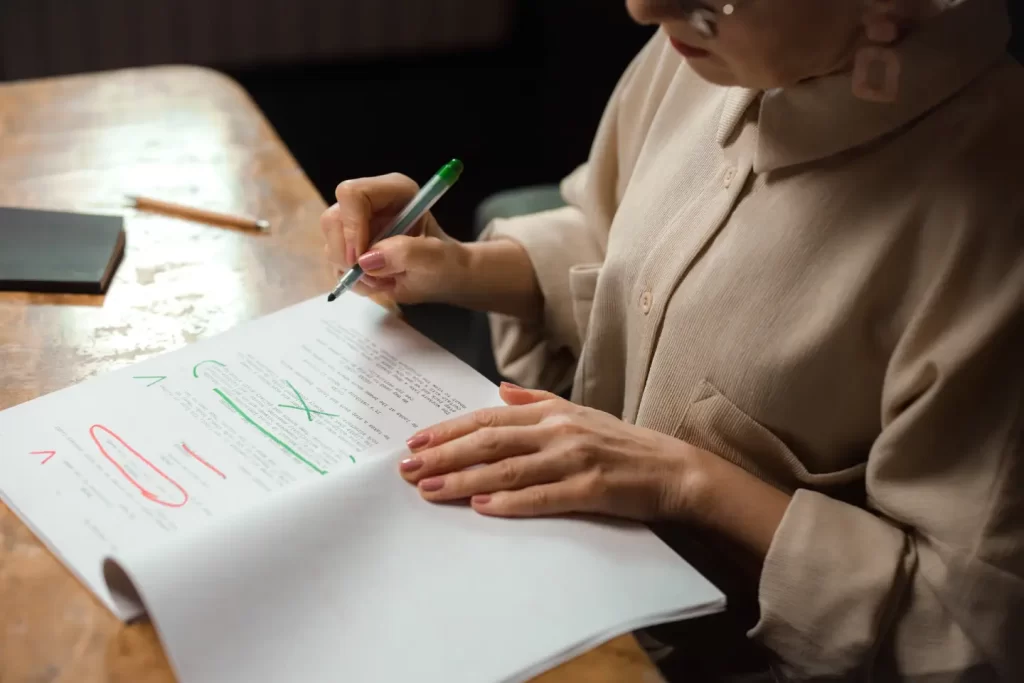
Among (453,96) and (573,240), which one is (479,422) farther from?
(453,96)

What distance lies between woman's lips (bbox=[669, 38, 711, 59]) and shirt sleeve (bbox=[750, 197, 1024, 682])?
7.4 inches

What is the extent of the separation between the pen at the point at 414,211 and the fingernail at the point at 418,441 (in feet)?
0.63

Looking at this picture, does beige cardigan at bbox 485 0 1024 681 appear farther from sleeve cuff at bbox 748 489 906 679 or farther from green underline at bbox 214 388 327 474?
green underline at bbox 214 388 327 474

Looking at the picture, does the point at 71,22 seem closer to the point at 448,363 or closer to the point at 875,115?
the point at 448,363

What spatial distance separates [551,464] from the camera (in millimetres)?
607

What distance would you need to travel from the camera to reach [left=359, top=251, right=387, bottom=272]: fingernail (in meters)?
0.77

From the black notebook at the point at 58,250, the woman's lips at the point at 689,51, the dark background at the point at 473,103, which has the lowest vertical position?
the dark background at the point at 473,103

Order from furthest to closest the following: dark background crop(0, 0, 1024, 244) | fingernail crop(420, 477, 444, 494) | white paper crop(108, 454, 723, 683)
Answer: dark background crop(0, 0, 1024, 244)
fingernail crop(420, 477, 444, 494)
white paper crop(108, 454, 723, 683)

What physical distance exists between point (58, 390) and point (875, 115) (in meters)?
0.58

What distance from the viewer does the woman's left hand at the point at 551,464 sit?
591 mm

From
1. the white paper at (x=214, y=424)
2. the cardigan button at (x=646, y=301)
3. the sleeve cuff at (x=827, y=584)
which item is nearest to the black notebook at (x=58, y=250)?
the white paper at (x=214, y=424)

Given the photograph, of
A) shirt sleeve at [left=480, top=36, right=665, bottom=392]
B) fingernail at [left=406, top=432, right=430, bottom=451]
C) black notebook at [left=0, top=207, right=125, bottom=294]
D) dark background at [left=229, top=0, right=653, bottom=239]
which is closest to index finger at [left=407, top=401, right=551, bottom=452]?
fingernail at [left=406, top=432, right=430, bottom=451]

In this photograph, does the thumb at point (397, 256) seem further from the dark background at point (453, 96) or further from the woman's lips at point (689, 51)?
the dark background at point (453, 96)

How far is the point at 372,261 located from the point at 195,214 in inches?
8.6
